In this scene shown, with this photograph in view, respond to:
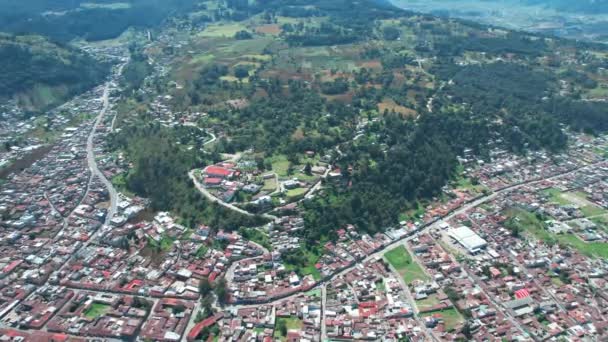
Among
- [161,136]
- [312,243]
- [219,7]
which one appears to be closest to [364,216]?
[312,243]

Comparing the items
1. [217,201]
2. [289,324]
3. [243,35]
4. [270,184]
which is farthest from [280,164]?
[243,35]

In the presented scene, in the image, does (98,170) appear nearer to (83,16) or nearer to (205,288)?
(205,288)

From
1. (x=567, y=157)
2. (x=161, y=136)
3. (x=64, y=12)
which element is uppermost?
(x=64, y=12)

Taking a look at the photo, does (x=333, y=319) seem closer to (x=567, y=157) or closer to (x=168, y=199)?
(x=168, y=199)

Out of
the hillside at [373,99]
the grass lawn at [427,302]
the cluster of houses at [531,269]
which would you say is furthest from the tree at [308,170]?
the grass lawn at [427,302]

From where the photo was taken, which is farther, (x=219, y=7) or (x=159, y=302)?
(x=219, y=7)

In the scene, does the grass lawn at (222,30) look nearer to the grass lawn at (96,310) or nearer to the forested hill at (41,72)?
the forested hill at (41,72)
